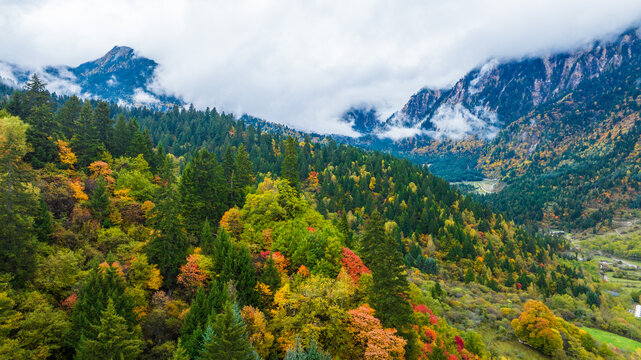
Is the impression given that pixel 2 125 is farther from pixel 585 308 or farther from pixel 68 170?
pixel 585 308

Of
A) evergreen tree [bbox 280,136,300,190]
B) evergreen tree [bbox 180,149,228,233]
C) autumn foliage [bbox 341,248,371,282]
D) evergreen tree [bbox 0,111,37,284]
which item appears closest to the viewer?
evergreen tree [bbox 0,111,37,284]

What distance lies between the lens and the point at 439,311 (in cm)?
7812

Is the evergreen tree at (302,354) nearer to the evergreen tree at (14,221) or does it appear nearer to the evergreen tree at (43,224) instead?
the evergreen tree at (14,221)

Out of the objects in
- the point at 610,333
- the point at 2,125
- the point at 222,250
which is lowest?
the point at 610,333

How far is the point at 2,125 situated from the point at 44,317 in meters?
38.5

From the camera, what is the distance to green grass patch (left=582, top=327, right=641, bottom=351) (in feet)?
313

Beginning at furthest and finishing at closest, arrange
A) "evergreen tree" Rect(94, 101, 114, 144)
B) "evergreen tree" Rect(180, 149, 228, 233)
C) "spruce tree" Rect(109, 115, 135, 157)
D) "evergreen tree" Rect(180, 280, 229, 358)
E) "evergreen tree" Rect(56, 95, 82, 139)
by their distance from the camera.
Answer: "spruce tree" Rect(109, 115, 135, 157), "evergreen tree" Rect(94, 101, 114, 144), "evergreen tree" Rect(56, 95, 82, 139), "evergreen tree" Rect(180, 149, 228, 233), "evergreen tree" Rect(180, 280, 229, 358)

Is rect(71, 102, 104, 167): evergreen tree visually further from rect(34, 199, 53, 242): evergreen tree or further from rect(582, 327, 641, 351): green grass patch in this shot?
rect(582, 327, 641, 351): green grass patch

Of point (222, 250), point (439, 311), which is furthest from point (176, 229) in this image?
point (439, 311)

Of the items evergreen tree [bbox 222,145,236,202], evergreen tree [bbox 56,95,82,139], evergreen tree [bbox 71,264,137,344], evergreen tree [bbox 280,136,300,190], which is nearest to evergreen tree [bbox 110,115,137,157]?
evergreen tree [bbox 56,95,82,139]

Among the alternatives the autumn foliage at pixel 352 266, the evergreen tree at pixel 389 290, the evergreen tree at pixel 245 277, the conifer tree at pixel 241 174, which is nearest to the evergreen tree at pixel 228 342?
the evergreen tree at pixel 245 277

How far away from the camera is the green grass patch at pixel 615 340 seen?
9538cm

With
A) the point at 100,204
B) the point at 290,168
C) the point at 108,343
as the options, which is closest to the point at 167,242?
the point at 100,204

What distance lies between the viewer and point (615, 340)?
98562 millimetres
